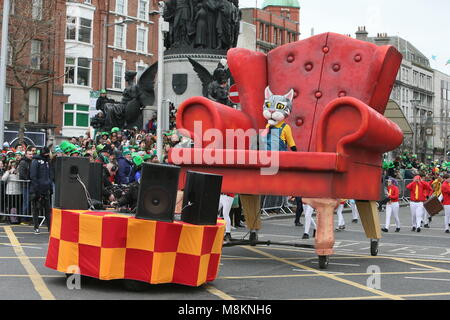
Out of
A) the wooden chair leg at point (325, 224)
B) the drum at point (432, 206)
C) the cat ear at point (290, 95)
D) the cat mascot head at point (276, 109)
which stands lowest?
the drum at point (432, 206)

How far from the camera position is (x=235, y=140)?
937cm

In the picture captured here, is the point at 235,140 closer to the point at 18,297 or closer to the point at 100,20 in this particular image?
the point at 18,297

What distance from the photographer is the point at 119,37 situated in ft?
166

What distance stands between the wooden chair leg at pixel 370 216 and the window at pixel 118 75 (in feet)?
136

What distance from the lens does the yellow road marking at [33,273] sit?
20.1ft

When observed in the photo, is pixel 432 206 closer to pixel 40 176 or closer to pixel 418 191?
pixel 418 191

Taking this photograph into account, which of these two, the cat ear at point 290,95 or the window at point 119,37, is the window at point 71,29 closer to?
the window at point 119,37

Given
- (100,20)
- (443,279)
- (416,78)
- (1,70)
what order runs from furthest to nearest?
1. (416,78)
2. (100,20)
3. (1,70)
4. (443,279)

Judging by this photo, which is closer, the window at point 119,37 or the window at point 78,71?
the window at point 78,71

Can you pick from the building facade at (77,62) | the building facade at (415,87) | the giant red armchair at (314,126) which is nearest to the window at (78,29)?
the building facade at (77,62)

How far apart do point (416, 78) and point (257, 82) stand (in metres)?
93.1

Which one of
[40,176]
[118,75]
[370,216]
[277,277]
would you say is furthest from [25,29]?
[277,277]

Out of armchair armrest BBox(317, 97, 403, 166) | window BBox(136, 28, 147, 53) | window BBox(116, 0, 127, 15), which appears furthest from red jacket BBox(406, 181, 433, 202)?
window BBox(136, 28, 147, 53)
